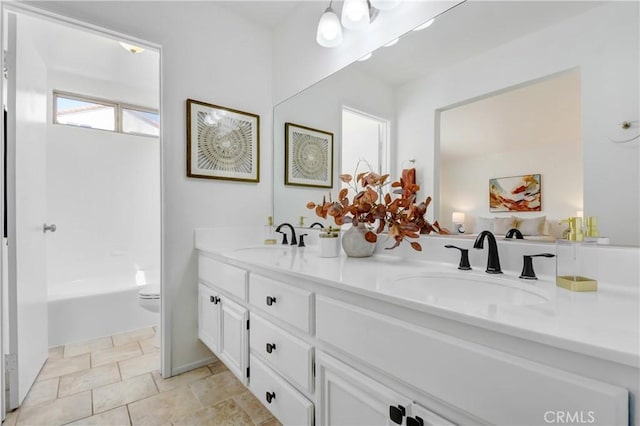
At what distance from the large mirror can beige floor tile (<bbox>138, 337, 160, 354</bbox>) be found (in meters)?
2.03

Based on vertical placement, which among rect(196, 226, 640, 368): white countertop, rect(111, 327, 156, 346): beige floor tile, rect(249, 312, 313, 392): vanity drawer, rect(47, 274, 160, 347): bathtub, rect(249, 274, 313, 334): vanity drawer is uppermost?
rect(196, 226, 640, 368): white countertop

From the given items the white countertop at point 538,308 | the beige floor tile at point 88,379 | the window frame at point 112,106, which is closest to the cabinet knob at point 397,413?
the white countertop at point 538,308

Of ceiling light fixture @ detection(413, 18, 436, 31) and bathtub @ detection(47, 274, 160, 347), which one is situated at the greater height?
ceiling light fixture @ detection(413, 18, 436, 31)

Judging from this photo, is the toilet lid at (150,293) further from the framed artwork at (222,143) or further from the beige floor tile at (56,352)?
the framed artwork at (222,143)

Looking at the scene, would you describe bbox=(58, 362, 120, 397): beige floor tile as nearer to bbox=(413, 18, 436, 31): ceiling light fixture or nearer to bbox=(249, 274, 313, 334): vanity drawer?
bbox=(249, 274, 313, 334): vanity drawer

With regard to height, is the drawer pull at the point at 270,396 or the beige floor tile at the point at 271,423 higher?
the drawer pull at the point at 270,396

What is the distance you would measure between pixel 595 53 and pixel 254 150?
1.83 m

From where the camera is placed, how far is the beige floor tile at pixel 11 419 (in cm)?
143

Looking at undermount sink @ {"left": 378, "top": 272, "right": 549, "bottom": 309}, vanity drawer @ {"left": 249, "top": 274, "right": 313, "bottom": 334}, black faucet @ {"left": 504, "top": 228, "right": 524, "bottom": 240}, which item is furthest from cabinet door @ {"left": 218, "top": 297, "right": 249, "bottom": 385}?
black faucet @ {"left": 504, "top": 228, "right": 524, "bottom": 240}

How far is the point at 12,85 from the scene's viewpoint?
1.53m

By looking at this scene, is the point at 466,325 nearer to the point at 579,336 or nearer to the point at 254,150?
the point at 579,336

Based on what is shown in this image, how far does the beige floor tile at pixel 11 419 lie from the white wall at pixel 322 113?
169 cm

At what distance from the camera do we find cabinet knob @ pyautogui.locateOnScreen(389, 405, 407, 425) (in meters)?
0.74

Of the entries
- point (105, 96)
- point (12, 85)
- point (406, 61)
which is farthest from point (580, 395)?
point (105, 96)
